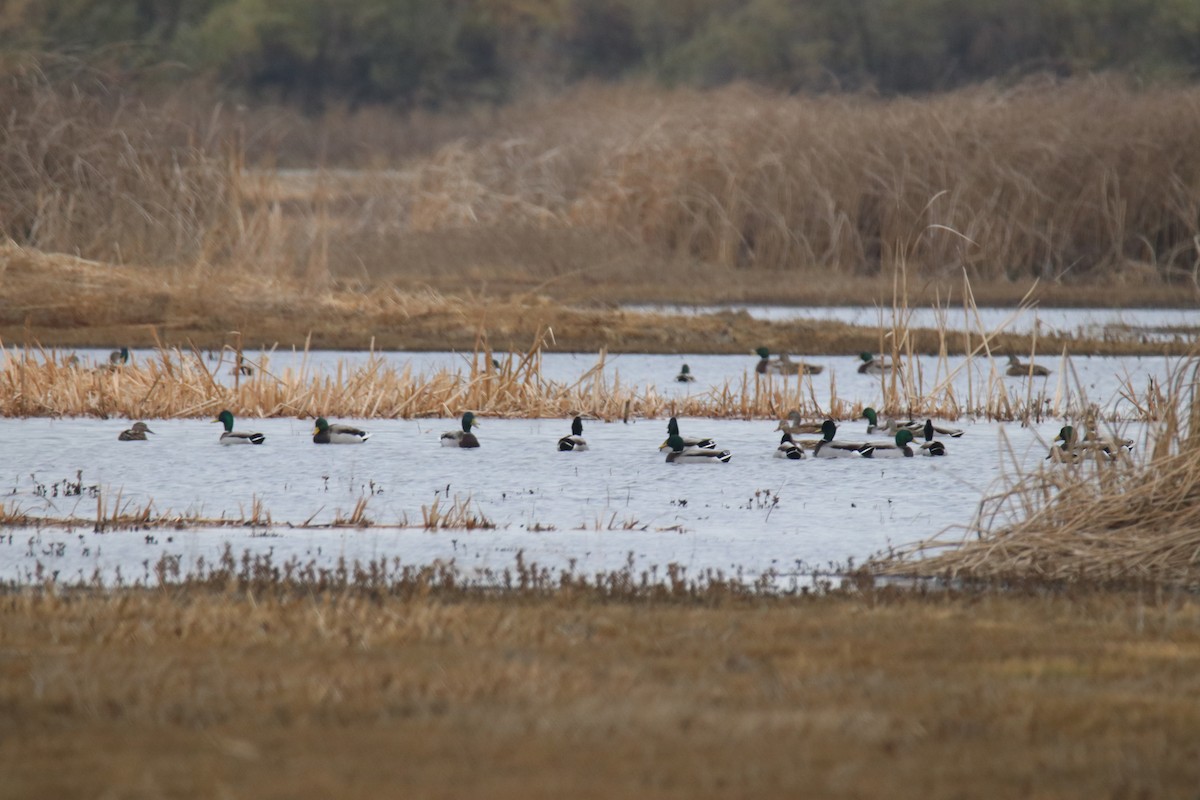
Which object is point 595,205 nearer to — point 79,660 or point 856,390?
point 856,390

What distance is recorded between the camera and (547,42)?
182ft

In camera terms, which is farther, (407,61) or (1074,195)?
(407,61)

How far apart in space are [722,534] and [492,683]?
11.8ft

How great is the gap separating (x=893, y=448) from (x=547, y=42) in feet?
148

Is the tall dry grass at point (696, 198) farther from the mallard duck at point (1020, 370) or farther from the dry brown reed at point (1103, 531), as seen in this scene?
the dry brown reed at point (1103, 531)

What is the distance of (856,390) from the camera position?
16047 millimetres

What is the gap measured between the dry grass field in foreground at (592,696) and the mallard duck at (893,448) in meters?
4.56

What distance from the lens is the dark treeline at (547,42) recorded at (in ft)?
156

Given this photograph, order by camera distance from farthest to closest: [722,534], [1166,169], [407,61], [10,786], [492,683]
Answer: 1. [407,61]
2. [1166,169]
3. [722,534]
4. [492,683]
5. [10,786]

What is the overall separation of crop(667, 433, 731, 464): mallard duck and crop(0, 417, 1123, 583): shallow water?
0.11m

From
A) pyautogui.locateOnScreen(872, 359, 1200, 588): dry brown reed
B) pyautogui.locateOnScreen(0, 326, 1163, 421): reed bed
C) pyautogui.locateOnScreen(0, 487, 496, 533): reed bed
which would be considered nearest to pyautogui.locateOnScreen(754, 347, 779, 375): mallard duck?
pyautogui.locateOnScreen(0, 326, 1163, 421): reed bed

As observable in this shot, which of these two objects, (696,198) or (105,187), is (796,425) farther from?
(696,198)

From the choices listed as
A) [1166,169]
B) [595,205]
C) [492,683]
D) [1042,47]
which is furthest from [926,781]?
[1042,47]

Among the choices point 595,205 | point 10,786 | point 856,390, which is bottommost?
point 10,786
